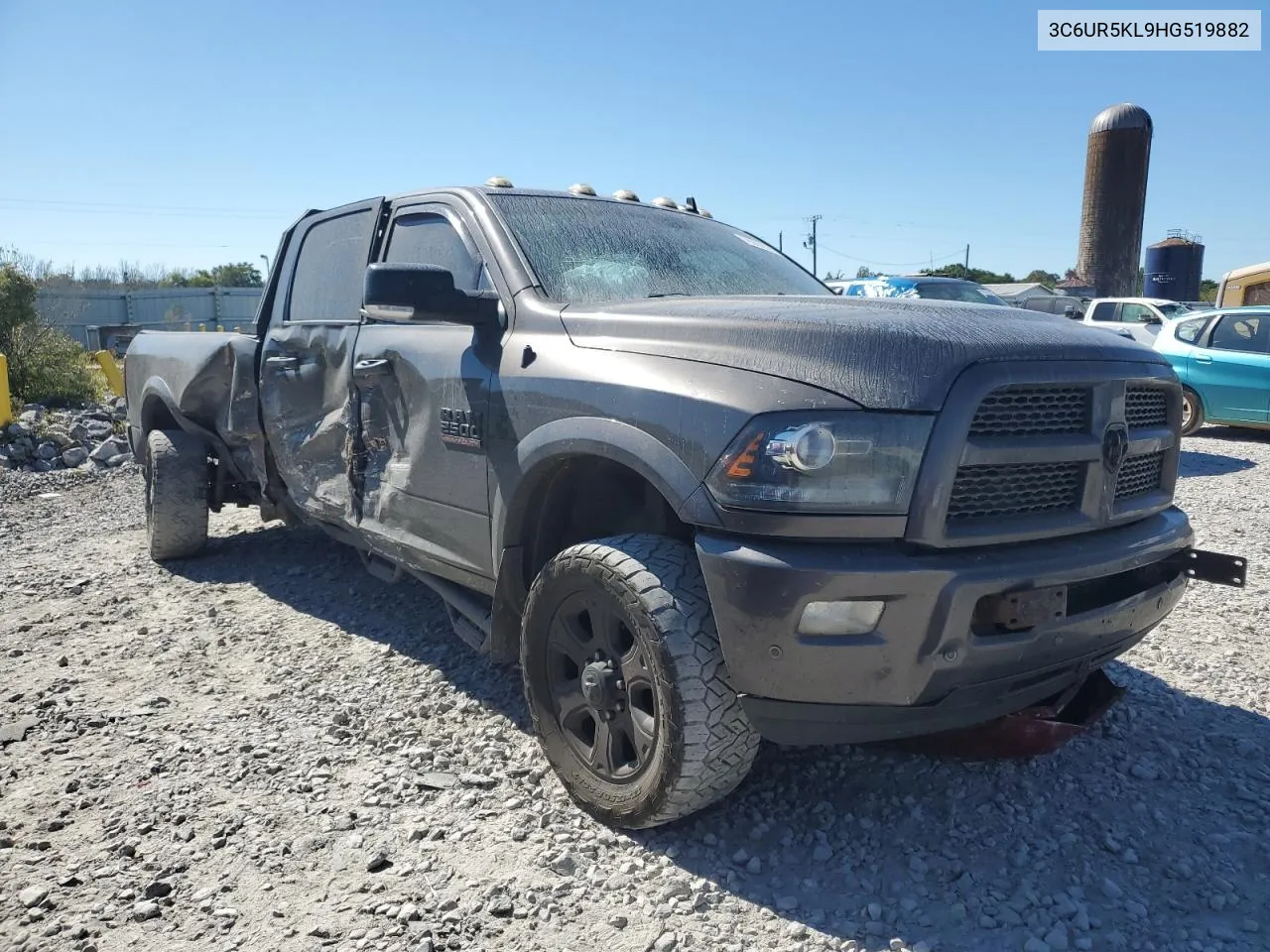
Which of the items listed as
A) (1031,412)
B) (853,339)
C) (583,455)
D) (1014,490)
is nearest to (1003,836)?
(1014,490)

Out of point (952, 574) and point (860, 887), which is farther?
point (860, 887)

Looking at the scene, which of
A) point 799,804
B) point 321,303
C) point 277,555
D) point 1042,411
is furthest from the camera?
point 277,555

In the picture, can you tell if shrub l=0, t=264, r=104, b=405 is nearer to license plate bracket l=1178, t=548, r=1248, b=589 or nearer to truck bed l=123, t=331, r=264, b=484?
truck bed l=123, t=331, r=264, b=484

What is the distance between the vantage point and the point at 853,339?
7.71 feet

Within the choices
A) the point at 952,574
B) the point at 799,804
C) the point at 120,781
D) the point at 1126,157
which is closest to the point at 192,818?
the point at 120,781

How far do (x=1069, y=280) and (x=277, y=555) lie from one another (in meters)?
41.5

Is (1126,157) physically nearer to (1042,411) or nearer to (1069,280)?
(1069,280)

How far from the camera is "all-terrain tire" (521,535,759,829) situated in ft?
7.85

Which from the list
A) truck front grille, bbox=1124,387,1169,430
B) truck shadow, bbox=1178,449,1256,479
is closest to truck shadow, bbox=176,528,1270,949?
truck front grille, bbox=1124,387,1169,430

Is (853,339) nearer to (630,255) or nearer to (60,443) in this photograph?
(630,255)

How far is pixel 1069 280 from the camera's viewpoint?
40656mm

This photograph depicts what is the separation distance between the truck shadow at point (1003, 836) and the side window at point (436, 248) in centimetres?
161

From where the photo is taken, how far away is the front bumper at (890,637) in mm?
2182

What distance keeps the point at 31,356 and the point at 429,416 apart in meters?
11.6
